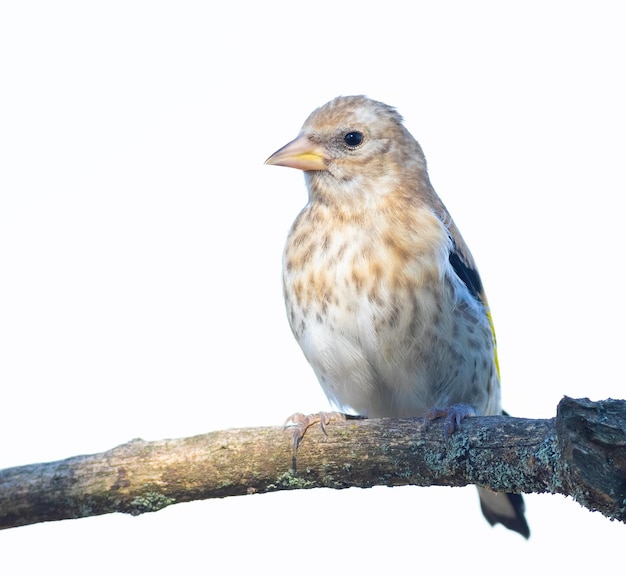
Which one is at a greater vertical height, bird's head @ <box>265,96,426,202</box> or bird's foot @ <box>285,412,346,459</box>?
bird's head @ <box>265,96,426,202</box>

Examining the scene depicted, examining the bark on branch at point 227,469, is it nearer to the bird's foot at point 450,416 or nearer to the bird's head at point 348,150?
the bird's foot at point 450,416

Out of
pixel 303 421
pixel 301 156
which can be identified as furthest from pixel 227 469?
pixel 301 156

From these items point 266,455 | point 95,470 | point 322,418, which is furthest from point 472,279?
point 95,470

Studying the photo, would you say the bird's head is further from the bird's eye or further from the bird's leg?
the bird's leg

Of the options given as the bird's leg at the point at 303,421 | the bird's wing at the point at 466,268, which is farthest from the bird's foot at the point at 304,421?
the bird's wing at the point at 466,268

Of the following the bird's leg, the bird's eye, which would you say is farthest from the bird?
the bird's leg

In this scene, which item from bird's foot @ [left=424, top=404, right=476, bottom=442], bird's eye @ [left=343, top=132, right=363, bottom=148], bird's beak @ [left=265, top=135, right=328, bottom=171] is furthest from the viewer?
bird's eye @ [left=343, top=132, right=363, bottom=148]

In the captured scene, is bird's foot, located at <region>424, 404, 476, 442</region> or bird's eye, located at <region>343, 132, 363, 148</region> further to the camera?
bird's eye, located at <region>343, 132, 363, 148</region>

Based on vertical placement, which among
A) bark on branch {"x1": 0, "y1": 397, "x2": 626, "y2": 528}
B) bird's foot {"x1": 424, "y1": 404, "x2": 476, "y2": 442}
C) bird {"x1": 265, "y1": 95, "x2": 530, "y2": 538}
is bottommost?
bark on branch {"x1": 0, "y1": 397, "x2": 626, "y2": 528}
